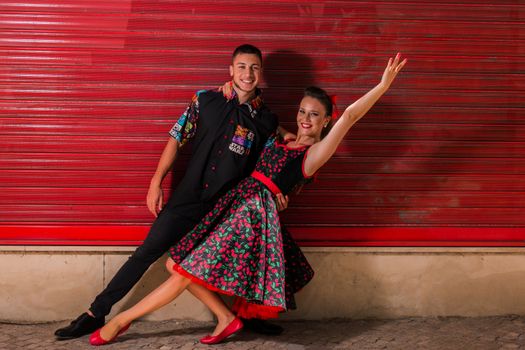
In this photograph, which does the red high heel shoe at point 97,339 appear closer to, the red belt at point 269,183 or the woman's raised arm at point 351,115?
the red belt at point 269,183

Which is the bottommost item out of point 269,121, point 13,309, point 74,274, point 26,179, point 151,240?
point 13,309

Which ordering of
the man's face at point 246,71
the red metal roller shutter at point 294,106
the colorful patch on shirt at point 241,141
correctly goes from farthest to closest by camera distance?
the red metal roller shutter at point 294,106
the colorful patch on shirt at point 241,141
the man's face at point 246,71

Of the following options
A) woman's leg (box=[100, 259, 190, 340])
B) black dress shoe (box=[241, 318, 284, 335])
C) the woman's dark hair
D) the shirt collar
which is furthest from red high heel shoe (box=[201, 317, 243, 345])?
the woman's dark hair

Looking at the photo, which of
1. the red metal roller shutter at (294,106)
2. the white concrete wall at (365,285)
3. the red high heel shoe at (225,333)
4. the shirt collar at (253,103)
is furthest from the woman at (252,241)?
the red metal roller shutter at (294,106)

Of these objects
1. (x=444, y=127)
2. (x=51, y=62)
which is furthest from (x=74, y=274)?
(x=444, y=127)

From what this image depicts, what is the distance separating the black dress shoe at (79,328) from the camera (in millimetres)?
4578

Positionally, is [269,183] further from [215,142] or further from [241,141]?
[215,142]

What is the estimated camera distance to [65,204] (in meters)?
5.05

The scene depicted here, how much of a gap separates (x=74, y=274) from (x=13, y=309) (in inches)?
22.6

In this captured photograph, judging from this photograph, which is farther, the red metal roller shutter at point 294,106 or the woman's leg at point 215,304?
the red metal roller shutter at point 294,106

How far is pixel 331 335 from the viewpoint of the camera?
4809 mm

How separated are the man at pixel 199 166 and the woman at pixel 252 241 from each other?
15 centimetres

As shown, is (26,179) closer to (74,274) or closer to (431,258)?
(74,274)

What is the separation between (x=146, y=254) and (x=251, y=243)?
0.89m
